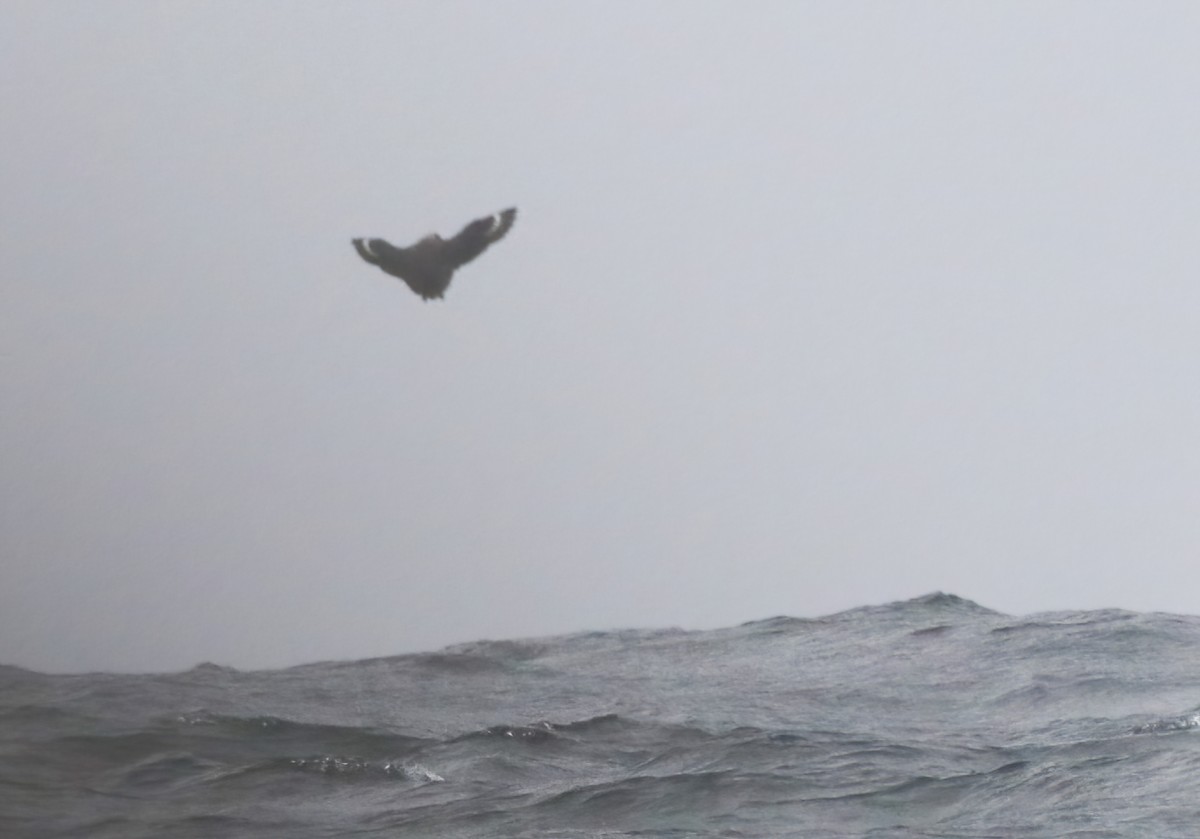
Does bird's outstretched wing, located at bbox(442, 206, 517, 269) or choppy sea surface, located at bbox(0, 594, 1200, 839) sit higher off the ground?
bird's outstretched wing, located at bbox(442, 206, 517, 269)

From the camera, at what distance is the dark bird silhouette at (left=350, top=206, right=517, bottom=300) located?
7.90 meters

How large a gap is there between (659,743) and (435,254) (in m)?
3.60

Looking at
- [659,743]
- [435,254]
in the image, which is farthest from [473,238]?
[659,743]

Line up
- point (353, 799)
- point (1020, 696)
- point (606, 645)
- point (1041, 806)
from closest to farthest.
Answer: point (1041, 806) → point (353, 799) → point (1020, 696) → point (606, 645)

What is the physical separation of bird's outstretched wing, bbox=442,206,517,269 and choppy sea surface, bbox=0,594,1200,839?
Answer: 3011mm

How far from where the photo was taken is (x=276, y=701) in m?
11.4

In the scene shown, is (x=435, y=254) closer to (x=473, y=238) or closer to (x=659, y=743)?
(x=473, y=238)

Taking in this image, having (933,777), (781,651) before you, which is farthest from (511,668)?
(933,777)

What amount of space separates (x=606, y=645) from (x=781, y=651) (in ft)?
6.44

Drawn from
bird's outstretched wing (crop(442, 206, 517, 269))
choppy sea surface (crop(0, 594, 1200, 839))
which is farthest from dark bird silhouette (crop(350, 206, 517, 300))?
choppy sea surface (crop(0, 594, 1200, 839))

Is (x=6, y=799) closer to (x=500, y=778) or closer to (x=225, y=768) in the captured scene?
(x=225, y=768)

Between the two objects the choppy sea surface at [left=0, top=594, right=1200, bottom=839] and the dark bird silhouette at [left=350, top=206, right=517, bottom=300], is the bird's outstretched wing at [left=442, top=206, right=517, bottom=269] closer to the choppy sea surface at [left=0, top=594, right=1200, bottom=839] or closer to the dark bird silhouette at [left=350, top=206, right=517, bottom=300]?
the dark bird silhouette at [left=350, top=206, right=517, bottom=300]

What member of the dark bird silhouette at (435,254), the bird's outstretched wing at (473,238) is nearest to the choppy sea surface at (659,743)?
the dark bird silhouette at (435,254)

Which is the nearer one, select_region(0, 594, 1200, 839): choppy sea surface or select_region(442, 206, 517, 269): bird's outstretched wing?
select_region(0, 594, 1200, 839): choppy sea surface
